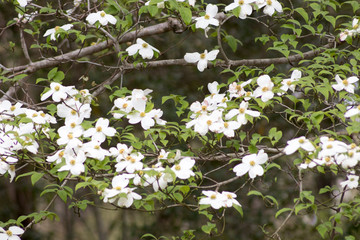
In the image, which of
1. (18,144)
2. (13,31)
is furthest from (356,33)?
(13,31)

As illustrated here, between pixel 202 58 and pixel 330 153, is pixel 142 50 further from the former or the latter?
pixel 330 153

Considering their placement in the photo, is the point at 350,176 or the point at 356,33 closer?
the point at 350,176

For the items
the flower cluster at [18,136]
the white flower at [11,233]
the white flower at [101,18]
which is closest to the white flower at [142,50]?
the white flower at [101,18]

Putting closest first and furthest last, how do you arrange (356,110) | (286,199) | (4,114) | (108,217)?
(356,110), (4,114), (286,199), (108,217)

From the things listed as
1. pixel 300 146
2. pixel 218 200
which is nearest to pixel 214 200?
pixel 218 200

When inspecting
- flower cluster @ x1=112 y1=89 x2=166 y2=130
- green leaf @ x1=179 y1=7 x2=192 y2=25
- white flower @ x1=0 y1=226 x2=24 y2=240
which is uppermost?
green leaf @ x1=179 y1=7 x2=192 y2=25

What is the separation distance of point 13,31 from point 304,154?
3.18m

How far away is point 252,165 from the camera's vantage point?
68.6 inches

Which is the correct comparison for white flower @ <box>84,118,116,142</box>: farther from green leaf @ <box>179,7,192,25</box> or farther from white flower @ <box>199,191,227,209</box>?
green leaf @ <box>179,7,192,25</box>

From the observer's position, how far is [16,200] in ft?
15.1

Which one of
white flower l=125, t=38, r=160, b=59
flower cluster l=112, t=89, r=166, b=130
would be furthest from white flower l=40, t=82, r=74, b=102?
white flower l=125, t=38, r=160, b=59

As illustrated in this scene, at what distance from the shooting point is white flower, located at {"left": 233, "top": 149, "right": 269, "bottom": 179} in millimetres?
1729

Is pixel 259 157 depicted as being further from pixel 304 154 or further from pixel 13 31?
pixel 13 31

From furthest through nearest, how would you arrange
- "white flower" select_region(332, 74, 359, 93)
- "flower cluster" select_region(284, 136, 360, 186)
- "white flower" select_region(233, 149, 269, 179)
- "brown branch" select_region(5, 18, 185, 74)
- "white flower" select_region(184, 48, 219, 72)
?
"brown branch" select_region(5, 18, 185, 74) → "white flower" select_region(184, 48, 219, 72) → "white flower" select_region(332, 74, 359, 93) → "white flower" select_region(233, 149, 269, 179) → "flower cluster" select_region(284, 136, 360, 186)
